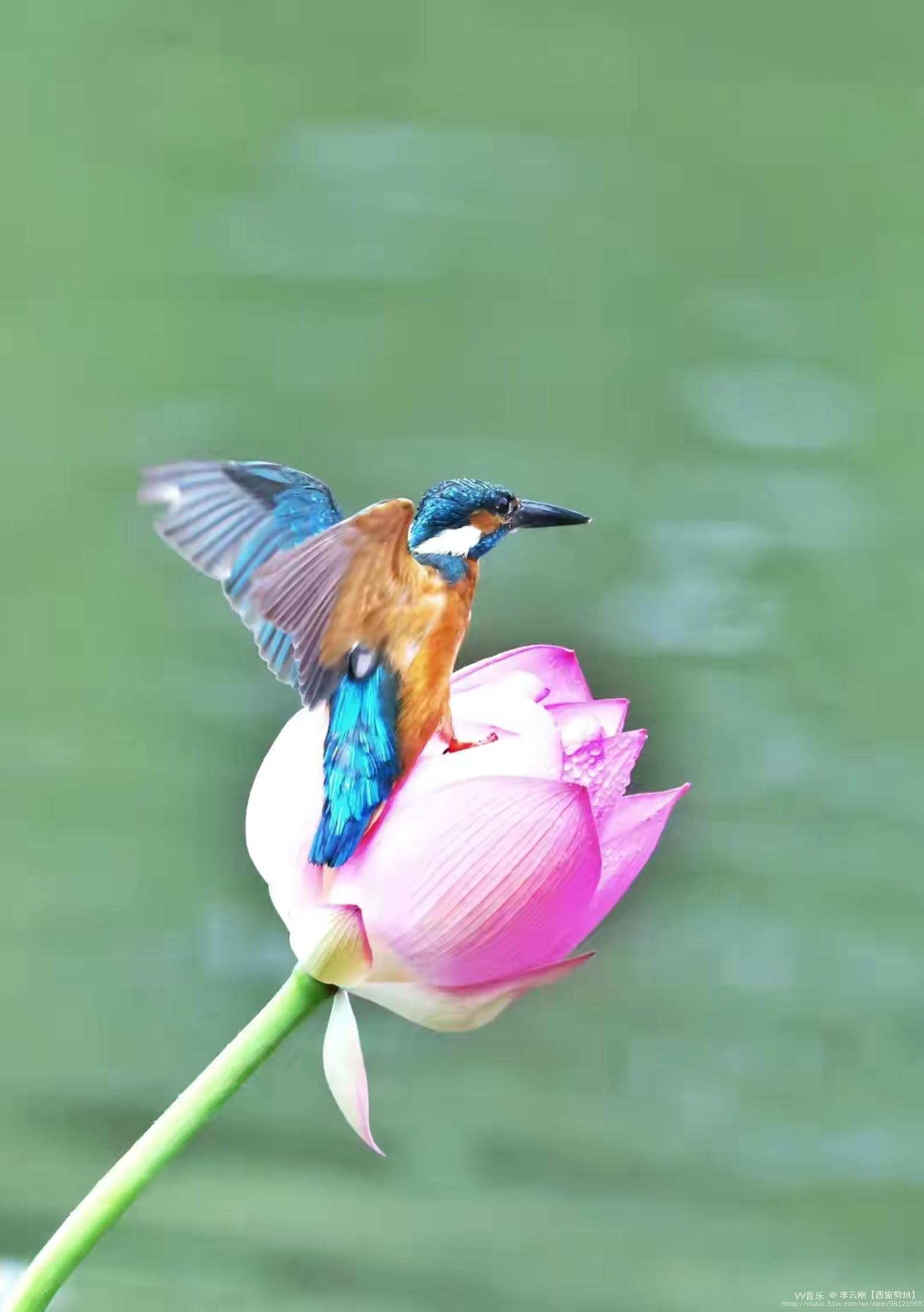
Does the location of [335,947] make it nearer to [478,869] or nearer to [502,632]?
[478,869]

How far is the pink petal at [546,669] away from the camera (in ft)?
1.31

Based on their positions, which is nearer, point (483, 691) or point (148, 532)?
point (483, 691)

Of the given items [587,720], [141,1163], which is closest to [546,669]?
[587,720]

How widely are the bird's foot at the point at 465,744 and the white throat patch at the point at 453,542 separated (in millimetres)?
45

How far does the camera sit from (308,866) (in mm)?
371

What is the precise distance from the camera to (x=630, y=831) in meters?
0.39

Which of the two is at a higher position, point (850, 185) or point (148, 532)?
point (850, 185)

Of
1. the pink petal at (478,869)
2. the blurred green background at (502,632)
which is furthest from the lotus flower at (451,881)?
the blurred green background at (502,632)

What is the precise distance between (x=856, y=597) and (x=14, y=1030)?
0.62 metres

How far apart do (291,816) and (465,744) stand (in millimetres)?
44

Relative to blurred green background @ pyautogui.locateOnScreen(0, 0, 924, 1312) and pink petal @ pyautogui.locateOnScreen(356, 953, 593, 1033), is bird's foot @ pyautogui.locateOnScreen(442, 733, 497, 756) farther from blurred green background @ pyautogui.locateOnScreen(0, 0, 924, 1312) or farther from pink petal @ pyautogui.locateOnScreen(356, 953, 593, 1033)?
blurred green background @ pyautogui.locateOnScreen(0, 0, 924, 1312)

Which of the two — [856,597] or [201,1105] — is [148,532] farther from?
[201,1105]

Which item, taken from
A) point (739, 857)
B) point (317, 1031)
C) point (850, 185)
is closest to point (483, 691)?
point (317, 1031)

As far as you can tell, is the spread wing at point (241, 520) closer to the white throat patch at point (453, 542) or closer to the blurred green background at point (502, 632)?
the white throat patch at point (453, 542)
